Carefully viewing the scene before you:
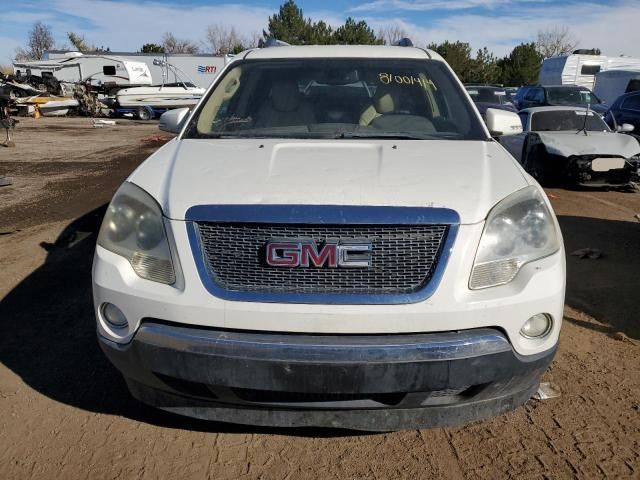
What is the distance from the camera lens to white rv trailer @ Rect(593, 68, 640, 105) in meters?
18.0

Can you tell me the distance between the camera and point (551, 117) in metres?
9.30

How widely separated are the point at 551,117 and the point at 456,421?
826 centimetres

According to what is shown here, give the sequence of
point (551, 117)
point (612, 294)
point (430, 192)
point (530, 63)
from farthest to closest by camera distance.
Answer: point (530, 63)
point (551, 117)
point (612, 294)
point (430, 192)

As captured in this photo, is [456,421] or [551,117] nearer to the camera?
[456,421]

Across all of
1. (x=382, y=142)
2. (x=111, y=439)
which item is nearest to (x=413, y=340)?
(x=382, y=142)

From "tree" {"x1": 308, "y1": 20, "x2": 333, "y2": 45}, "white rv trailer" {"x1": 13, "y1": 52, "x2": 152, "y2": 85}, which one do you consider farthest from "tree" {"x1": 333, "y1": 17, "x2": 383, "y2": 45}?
"white rv trailer" {"x1": 13, "y1": 52, "x2": 152, "y2": 85}

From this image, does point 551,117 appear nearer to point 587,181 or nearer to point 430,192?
point 587,181

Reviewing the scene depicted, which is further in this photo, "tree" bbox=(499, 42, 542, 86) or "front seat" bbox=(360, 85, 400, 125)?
"tree" bbox=(499, 42, 542, 86)

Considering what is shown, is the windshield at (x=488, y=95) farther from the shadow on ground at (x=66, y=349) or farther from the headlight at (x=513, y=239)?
the headlight at (x=513, y=239)

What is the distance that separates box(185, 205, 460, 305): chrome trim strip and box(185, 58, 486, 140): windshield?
113 centimetres

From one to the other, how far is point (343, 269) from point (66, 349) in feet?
7.05

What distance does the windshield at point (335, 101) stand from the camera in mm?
3295

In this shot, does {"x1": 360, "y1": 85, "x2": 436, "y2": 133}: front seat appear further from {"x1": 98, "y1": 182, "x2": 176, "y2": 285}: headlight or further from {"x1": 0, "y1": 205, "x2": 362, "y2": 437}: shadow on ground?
{"x1": 0, "y1": 205, "x2": 362, "y2": 437}: shadow on ground

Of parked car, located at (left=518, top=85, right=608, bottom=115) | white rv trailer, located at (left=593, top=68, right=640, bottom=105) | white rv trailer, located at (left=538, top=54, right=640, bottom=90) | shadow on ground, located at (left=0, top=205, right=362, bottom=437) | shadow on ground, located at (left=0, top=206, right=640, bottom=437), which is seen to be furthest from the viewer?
white rv trailer, located at (left=538, top=54, right=640, bottom=90)
